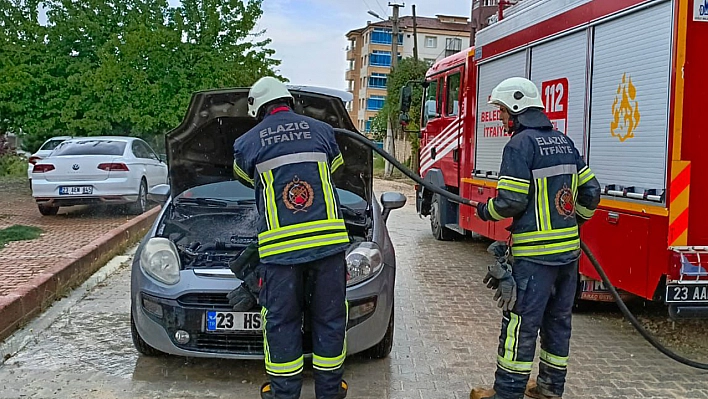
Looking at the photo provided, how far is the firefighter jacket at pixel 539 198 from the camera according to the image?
4305mm

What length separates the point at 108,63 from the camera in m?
16.7

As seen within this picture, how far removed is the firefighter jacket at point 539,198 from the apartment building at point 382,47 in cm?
7355

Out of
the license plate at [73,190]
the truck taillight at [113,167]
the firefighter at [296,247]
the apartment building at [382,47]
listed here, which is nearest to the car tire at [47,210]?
the license plate at [73,190]

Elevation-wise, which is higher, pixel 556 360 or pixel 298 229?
pixel 298 229

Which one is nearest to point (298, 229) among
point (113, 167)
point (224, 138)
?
point (224, 138)

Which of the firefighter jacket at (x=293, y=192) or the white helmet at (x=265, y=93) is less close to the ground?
the white helmet at (x=265, y=93)

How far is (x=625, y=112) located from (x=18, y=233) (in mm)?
8428

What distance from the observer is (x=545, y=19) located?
713cm

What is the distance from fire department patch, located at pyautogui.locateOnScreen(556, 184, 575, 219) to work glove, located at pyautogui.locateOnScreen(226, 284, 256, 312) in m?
1.85

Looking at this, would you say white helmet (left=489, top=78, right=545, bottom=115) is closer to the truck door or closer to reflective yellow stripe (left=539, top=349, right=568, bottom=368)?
reflective yellow stripe (left=539, top=349, right=568, bottom=368)

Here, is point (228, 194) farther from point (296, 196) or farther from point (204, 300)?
point (296, 196)

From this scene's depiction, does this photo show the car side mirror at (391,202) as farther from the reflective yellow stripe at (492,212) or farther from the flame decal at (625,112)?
the flame decal at (625,112)

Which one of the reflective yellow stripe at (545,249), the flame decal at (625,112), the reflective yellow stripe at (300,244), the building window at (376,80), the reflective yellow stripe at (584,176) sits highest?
the building window at (376,80)

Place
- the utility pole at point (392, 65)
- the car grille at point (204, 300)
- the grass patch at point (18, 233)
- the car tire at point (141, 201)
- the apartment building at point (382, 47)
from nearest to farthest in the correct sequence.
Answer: the car grille at point (204, 300)
the grass patch at point (18, 233)
the car tire at point (141, 201)
the utility pole at point (392, 65)
the apartment building at point (382, 47)
